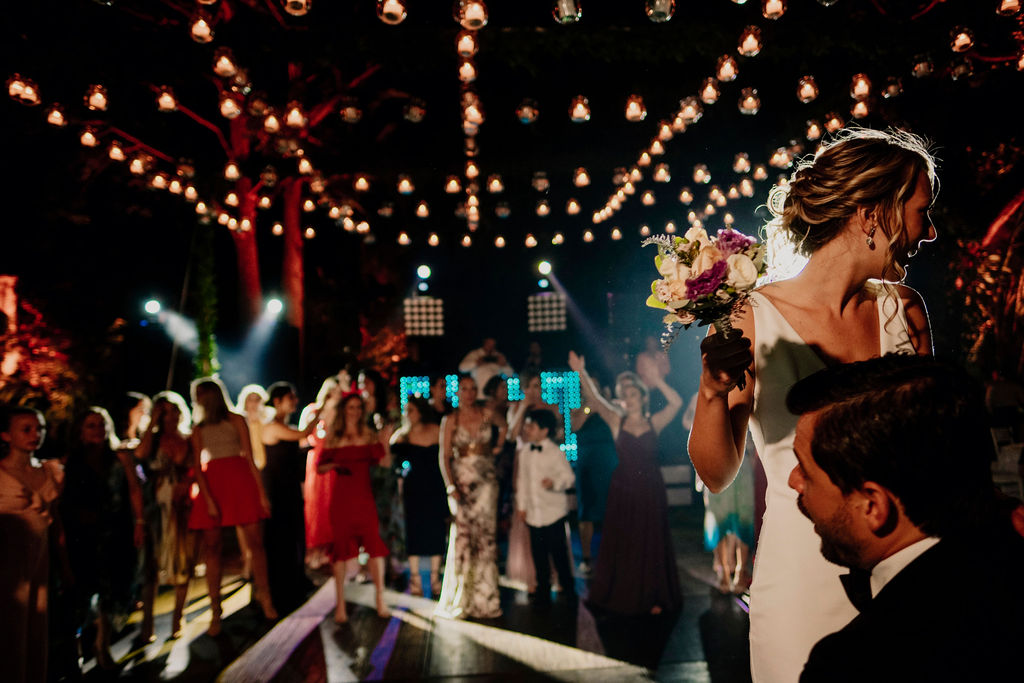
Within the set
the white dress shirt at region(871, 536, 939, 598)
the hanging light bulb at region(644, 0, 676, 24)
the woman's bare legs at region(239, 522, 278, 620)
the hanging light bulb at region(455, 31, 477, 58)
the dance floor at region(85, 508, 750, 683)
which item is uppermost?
the hanging light bulb at region(455, 31, 477, 58)

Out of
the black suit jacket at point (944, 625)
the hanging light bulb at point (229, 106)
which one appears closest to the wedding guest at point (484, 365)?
the hanging light bulb at point (229, 106)

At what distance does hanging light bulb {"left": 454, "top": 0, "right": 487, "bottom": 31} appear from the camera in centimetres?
476

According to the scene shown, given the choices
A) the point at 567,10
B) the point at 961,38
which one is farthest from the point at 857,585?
the point at 961,38

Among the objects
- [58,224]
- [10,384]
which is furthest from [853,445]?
[58,224]

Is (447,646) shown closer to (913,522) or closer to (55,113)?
(913,522)

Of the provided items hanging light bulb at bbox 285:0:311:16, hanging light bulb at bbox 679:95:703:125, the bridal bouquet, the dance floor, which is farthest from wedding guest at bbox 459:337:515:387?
the bridal bouquet

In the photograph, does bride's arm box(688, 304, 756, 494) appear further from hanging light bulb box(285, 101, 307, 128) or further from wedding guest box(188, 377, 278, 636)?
hanging light bulb box(285, 101, 307, 128)

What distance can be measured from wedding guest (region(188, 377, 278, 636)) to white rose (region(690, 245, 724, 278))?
20.1ft

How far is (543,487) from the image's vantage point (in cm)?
761

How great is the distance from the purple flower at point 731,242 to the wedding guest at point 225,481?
6141mm

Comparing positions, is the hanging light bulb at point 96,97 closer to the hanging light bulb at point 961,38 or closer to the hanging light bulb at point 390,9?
the hanging light bulb at point 390,9

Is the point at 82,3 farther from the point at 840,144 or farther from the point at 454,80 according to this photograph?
the point at 840,144

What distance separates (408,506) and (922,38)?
688 centimetres

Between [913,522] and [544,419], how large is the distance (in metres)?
6.63
